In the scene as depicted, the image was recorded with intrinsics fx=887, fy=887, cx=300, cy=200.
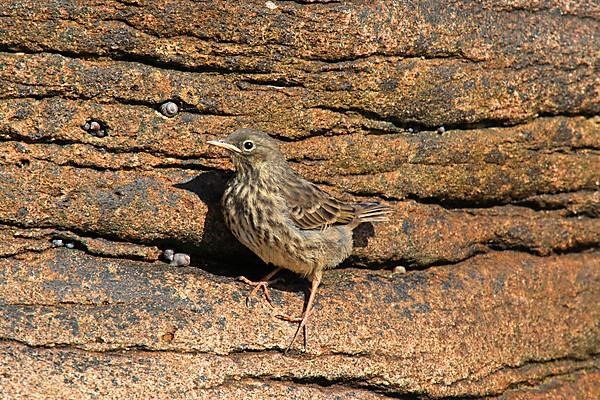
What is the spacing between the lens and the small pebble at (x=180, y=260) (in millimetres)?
7152

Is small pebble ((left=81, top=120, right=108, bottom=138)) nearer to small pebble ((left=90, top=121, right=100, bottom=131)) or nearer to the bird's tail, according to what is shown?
small pebble ((left=90, top=121, right=100, bottom=131))

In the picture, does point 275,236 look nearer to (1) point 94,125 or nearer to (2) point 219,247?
(2) point 219,247

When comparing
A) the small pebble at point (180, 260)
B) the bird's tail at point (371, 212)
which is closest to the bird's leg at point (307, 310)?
the bird's tail at point (371, 212)

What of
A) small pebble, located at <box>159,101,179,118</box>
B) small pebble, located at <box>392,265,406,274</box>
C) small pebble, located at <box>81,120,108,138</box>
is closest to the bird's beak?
small pebble, located at <box>159,101,179,118</box>

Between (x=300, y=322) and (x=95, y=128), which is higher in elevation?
(x=95, y=128)

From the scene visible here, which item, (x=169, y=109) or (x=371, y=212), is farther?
(x=371, y=212)

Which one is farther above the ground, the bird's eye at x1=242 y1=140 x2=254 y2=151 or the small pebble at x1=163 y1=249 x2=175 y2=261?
the bird's eye at x1=242 y1=140 x2=254 y2=151

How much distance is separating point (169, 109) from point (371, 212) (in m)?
1.87

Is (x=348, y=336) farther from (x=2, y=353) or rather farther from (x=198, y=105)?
(x=2, y=353)

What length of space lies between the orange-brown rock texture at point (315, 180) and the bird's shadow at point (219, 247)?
22mm

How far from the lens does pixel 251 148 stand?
23.0ft

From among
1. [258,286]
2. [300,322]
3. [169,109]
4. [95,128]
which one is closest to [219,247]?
[258,286]

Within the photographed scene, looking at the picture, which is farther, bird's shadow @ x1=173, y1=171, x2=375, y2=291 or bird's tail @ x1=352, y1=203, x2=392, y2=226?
bird's tail @ x1=352, y1=203, x2=392, y2=226

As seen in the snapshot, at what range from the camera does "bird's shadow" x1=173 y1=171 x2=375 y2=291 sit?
7195mm
